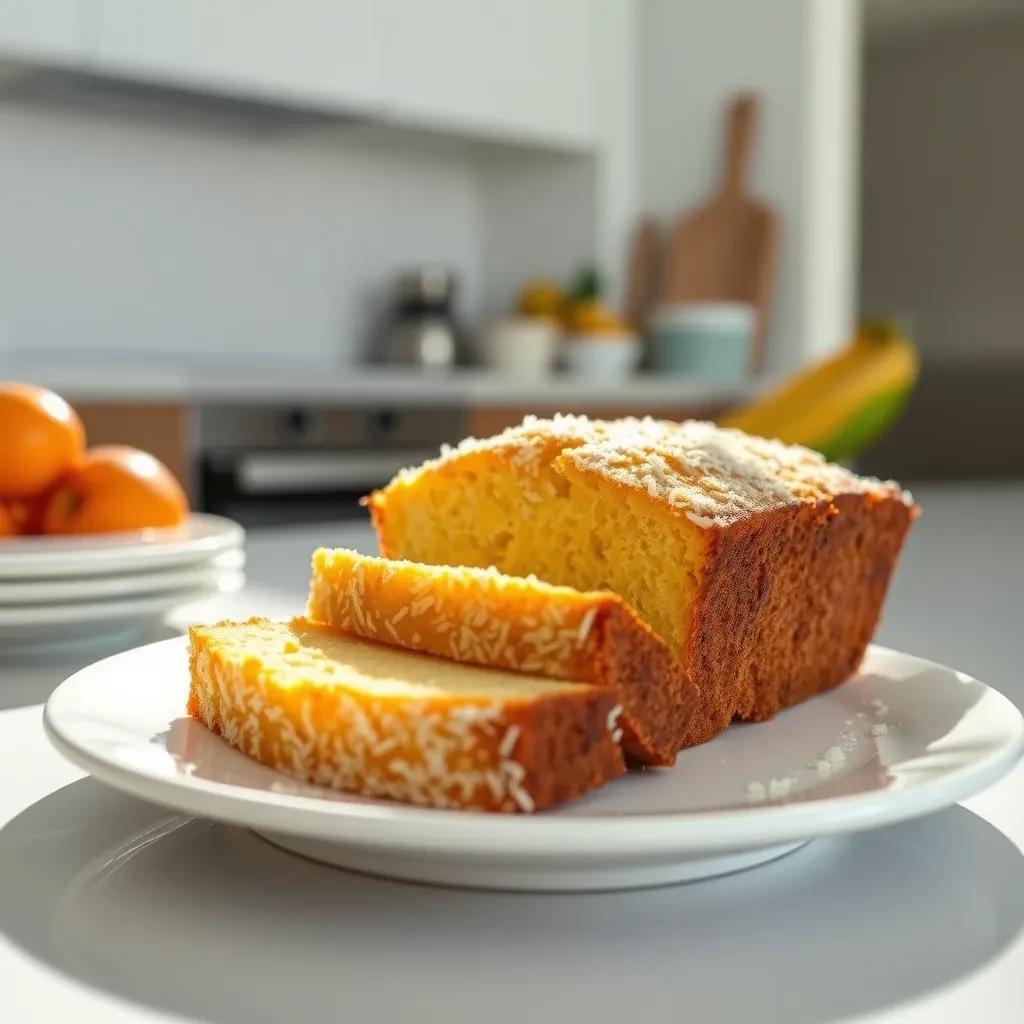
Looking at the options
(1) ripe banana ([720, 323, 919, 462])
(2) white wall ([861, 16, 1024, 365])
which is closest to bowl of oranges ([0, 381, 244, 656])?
(1) ripe banana ([720, 323, 919, 462])

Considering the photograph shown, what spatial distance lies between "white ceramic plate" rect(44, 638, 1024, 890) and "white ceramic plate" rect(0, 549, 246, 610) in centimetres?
20

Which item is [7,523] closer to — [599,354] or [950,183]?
[599,354]

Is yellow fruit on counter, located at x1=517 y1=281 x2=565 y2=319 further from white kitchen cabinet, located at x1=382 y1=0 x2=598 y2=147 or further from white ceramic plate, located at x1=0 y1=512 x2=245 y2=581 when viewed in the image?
white ceramic plate, located at x1=0 y1=512 x2=245 y2=581

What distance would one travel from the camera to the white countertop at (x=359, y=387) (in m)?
2.99

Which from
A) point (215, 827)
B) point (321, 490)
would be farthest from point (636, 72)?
point (215, 827)

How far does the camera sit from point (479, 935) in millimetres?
462

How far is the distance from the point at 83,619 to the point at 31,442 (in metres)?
0.22

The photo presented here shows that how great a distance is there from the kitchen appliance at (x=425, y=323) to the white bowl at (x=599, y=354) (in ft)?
1.26

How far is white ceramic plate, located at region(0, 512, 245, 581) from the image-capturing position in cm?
94

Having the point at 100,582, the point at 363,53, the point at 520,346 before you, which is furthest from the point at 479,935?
the point at 520,346

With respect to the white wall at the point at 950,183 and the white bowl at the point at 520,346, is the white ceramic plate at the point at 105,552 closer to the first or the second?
the white bowl at the point at 520,346

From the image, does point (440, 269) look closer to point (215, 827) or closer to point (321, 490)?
point (321, 490)

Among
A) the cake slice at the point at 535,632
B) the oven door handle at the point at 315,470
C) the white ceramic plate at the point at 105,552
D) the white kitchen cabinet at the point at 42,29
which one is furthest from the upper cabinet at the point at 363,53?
the cake slice at the point at 535,632

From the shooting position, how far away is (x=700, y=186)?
4.55 metres
